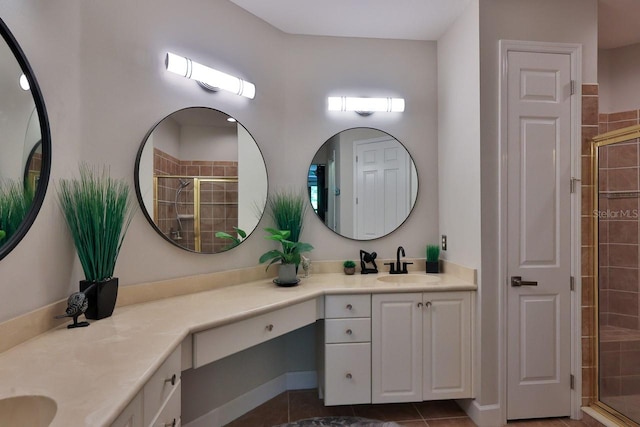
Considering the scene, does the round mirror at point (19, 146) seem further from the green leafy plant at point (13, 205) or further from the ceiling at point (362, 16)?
the ceiling at point (362, 16)

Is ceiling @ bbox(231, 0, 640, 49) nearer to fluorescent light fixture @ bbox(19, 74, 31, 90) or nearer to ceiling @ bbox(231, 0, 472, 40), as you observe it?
ceiling @ bbox(231, 0, 472, 40)

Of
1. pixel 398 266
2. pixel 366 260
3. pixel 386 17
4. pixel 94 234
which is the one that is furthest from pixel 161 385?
pixel 386 17

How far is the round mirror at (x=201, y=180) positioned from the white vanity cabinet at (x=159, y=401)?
2.72 ft

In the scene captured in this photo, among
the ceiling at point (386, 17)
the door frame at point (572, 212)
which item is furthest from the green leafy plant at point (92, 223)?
the door frame at point (572, 212)

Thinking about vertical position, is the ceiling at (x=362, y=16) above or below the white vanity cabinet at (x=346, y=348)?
above

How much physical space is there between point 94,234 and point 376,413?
1960 mm

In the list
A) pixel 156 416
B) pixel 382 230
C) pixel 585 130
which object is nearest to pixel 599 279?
pixel 585 130

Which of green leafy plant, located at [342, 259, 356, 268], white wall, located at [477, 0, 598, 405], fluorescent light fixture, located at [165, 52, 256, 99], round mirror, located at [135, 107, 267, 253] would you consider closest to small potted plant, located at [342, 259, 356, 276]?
green leafy plant, located at [342, 259, 356, 268]

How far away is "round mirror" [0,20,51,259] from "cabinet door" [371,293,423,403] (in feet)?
5.57

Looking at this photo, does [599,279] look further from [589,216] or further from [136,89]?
[136,89]

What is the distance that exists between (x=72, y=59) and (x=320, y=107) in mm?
1526

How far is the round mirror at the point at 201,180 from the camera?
180cm

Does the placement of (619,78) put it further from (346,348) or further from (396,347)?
(346,348)

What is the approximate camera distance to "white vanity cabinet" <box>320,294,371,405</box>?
2.02m
